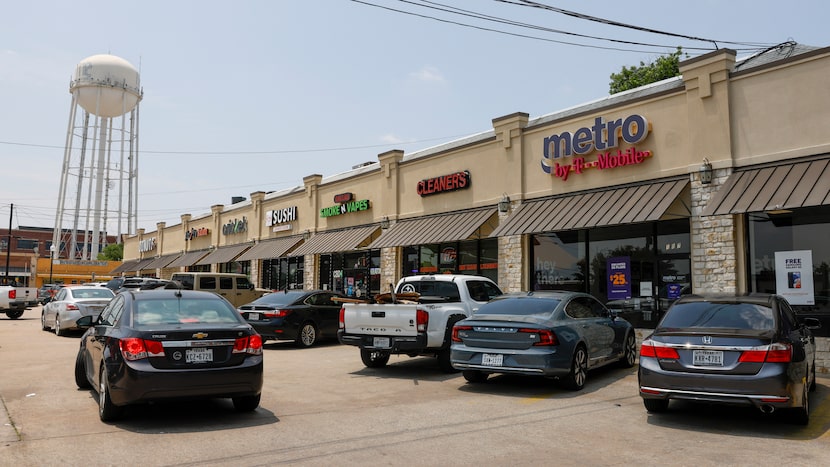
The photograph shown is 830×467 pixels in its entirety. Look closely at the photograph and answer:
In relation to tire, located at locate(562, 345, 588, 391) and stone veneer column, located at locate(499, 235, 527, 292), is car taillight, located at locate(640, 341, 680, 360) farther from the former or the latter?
stone veneer column, located at locate(499, 235, 527, 292)

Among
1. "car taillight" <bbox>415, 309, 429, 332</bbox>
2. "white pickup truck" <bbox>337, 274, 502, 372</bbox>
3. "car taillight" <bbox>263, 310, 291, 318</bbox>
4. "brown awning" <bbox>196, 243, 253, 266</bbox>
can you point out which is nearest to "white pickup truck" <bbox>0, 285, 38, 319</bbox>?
"brown awning" <bbox>196, 243, 253, 266</bbox>

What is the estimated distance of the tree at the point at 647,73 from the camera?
35.8m

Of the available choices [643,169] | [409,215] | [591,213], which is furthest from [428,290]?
[409,215]

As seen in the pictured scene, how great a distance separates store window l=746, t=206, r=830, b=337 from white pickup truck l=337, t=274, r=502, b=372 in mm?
5932

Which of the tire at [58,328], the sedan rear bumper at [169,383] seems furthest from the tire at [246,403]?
the tire at [58,328]

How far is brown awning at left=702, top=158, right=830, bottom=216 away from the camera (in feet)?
39.9

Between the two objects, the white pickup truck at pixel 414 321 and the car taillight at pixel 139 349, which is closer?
the car taillight at pixel 139 349

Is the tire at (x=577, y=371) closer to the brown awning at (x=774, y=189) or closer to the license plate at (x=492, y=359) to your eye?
the license plate at (x=492, y=359)

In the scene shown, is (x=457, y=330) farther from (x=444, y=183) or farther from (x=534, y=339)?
(x=444, y=183)

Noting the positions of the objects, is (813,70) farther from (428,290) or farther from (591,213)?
(428,290)

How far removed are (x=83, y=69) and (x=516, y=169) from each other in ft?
202

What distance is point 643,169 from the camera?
52.5 feet

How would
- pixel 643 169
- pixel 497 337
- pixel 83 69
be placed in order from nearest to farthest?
1. pixel 497 337
2. pixel 643 169
3. pixel 83 69

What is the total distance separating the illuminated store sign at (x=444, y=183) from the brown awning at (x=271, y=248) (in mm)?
9630
